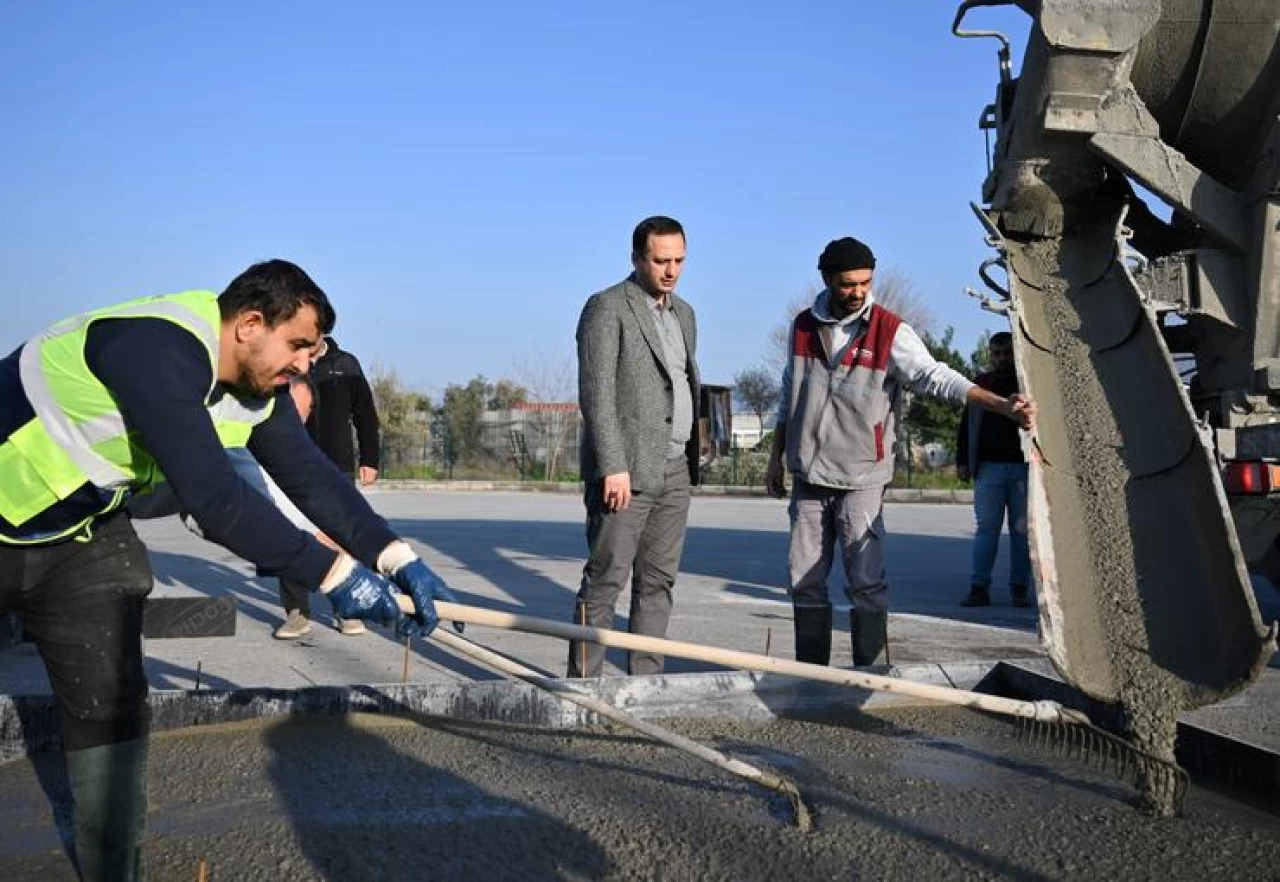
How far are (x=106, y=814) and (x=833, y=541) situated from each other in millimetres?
3315

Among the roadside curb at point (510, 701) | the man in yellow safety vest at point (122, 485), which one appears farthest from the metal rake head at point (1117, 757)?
the man in yellow safety vest at point (122, 485)

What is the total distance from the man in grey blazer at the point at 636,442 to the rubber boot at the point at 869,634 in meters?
0.81

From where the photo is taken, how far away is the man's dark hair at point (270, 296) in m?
2.89

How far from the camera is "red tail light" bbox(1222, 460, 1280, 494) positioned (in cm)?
559

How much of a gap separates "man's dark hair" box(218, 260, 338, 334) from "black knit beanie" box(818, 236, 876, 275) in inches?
106

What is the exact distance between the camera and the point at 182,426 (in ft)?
8.80

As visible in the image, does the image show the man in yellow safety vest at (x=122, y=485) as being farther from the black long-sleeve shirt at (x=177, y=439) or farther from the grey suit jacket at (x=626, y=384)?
the grey suit jacket at (x=626, y=384)

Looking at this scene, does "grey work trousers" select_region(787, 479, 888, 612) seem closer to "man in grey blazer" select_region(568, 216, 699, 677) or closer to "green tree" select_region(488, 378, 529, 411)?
"man in grey blazer" select_region(568, 216, 699, 677)

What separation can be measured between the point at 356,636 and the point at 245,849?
3610mm

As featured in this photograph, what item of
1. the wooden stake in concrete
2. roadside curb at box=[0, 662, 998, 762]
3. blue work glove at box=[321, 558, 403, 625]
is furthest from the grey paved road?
blue work glove at box=[321, 558, 403, 625]

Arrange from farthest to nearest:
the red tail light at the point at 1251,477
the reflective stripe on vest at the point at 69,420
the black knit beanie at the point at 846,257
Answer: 1. the red tail light at the point at 1251,477
2. the black knit beanie at the point at 846,257
3. the reflective stripe on vest at the point at 69,420

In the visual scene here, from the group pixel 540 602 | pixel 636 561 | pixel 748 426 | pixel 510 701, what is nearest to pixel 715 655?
pixel 510 701

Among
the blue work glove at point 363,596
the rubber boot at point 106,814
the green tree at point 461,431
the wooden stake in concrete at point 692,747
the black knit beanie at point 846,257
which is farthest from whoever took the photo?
the green tree at point 461,431

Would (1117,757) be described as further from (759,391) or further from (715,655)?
(759,391)
